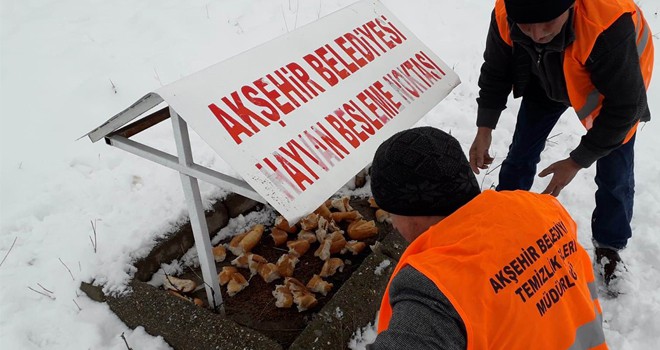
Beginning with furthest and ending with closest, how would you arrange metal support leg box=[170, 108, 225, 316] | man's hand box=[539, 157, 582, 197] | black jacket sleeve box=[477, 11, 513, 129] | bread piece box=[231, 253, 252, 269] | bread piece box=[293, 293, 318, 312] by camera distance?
bread piece box=[231, 253, 252, 269], bread piece box=[293, 293, 318, 312], black jacket sleeve box=[477, 11, 513, 129], man's hand box=[539, 157, 582, 197], metal support leg box=[170, 108, 225, 316]

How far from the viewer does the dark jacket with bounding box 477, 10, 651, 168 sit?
6.38 ft

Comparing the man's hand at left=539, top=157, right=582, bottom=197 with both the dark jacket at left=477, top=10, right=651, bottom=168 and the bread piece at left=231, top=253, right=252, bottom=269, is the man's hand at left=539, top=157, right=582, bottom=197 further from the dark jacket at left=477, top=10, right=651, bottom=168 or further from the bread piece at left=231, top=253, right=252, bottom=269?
the bread piece at left=231, top=253, right=252, bottom=269

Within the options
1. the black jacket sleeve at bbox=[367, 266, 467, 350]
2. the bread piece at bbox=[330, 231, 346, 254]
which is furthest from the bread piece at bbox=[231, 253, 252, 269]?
the black jacket sleeve at bbox=[367, 266, 467, 350]

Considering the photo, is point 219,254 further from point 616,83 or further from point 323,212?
point 616,83

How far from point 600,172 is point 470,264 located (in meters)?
1.77

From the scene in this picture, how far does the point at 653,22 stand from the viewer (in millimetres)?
Result: 6113

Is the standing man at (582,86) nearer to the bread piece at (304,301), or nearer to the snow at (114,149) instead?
the snow at (114,149)

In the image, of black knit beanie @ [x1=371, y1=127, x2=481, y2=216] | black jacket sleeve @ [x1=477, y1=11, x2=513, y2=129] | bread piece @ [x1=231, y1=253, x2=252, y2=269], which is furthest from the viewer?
bread piece @ [x1=231, y1=253, x2=252, y2=269]

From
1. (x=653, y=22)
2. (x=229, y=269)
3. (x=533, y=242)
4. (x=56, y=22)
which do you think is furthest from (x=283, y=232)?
(x=653, y=22)

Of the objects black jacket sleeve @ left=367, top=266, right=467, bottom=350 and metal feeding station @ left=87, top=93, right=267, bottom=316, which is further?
metal feeding station @ left=87, top=93, right=267, bottom=316

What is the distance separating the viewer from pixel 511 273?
124 cm

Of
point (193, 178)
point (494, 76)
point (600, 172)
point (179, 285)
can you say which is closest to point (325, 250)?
point (179, 285)

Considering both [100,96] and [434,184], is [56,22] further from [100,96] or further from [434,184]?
[434,184]

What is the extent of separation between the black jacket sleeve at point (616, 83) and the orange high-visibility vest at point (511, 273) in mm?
866
